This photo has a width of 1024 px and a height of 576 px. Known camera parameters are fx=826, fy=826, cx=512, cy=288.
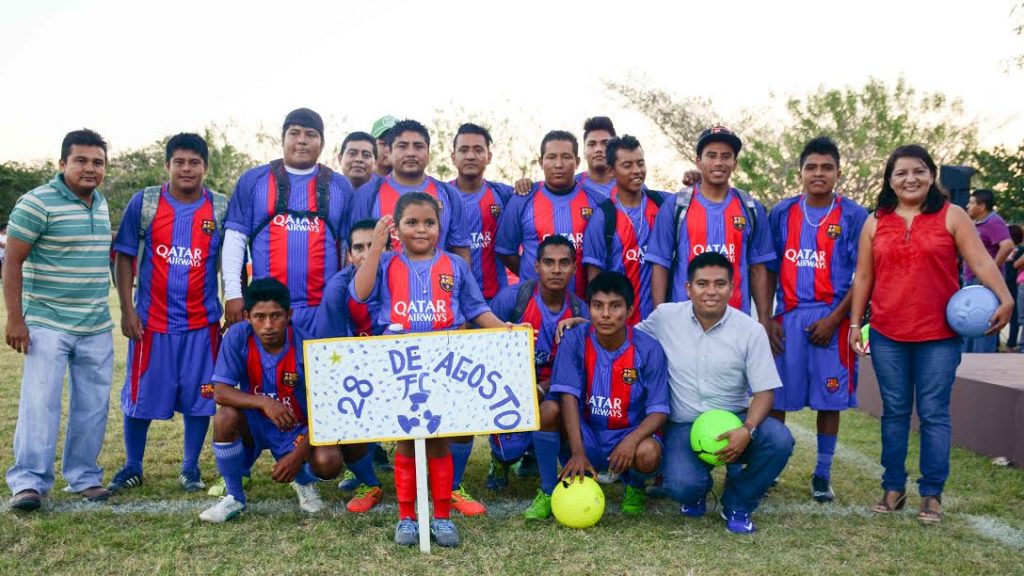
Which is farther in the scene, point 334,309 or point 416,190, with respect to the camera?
point 416,190

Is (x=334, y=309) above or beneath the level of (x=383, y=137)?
beneath

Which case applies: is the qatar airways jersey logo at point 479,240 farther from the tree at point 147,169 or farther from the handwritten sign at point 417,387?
the tree at point 147,169

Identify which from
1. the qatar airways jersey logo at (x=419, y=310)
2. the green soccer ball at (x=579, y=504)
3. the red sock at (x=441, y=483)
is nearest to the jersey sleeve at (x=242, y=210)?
the qatar airways jersey logo at (x=419, y=310)

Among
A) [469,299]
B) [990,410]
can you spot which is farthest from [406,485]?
[990,410]

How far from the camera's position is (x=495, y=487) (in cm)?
520

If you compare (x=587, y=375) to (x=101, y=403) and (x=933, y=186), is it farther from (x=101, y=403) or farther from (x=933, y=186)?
(x=101, y=403)

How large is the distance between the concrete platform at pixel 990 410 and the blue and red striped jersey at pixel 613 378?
9.38ft

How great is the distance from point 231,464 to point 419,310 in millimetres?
1336

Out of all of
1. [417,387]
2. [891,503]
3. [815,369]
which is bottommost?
[891,503]

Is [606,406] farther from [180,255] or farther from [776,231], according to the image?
[180,255]

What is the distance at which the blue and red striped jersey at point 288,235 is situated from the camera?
498cm

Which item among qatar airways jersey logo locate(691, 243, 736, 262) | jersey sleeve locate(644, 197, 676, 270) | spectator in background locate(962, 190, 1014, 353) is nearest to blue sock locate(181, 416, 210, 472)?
jersey sleeve locate(644, 197, 676, 270)

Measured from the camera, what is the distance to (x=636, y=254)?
540 centimetres

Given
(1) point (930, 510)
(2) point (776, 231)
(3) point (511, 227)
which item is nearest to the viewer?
(1) point (930, 510)
